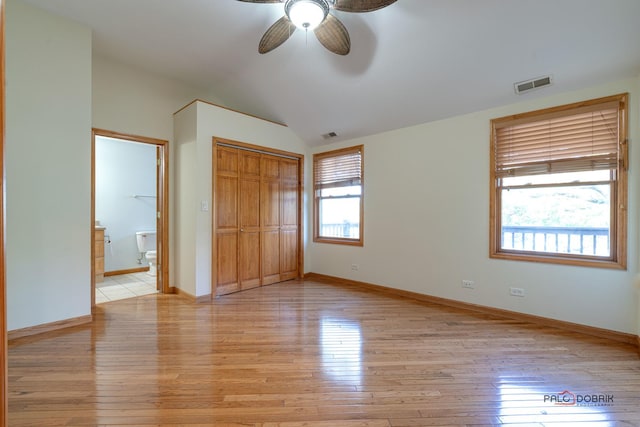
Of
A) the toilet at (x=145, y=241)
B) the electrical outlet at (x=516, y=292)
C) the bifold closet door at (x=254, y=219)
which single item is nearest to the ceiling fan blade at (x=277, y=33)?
the bifold closet door at (x=254, y=219)

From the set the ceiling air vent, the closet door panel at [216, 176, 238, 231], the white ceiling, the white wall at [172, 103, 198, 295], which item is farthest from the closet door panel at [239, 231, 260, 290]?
the ceiling air vent

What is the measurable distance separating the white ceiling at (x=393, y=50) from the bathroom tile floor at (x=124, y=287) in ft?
10.3

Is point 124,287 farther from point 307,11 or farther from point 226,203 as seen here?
point 307,11

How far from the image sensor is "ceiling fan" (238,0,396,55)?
192 cm

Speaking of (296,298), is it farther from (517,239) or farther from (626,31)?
(626,31)

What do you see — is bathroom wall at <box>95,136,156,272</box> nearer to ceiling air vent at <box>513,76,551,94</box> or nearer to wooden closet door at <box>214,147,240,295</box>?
wooden closet door at <box>214,147,240,295</box>

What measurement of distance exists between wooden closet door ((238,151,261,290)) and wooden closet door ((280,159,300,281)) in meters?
0.50

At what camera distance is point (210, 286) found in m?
3.81

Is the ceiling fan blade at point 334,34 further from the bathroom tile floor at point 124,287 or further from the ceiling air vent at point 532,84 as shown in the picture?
the bathroom tile floor at point 124,287

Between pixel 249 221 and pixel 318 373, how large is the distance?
8.90ft

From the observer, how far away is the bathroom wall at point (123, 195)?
201 inches

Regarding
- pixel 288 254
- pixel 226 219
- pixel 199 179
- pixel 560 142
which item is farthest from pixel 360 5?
pixel 288 254

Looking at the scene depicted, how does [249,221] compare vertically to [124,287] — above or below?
above

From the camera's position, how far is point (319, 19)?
2012mm
